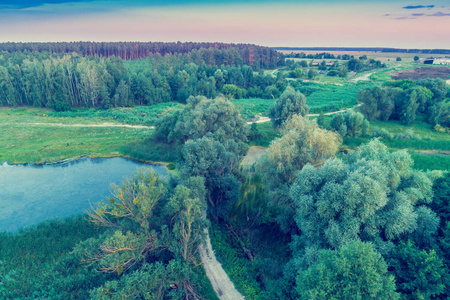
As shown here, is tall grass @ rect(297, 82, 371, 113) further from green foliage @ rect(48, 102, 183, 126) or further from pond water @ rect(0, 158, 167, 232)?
pond water @ rect(0, 158, 167, 232)

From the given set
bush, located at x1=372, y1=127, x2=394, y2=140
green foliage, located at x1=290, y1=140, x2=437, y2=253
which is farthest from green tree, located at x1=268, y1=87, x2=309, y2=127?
green foliage, located at x1=290, y1=140, x2=437, y2=253

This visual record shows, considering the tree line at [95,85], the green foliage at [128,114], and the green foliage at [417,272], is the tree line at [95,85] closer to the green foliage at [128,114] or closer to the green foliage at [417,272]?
the green foliage at [128,114]

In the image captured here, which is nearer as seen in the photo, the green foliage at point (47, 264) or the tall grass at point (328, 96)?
the green foliage at point (47, 264)

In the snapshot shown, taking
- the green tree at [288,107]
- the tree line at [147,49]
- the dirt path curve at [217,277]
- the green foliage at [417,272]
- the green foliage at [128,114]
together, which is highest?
the tree line at [147,49]

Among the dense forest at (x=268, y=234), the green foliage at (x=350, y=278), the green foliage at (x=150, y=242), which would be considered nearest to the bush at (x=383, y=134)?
the dense forest at (x=268, y=234)

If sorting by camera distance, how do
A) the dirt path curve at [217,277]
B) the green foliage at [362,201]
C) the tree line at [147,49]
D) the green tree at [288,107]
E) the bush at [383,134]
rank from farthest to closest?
the tree line at [147,49], the green tree at [288,107], the bush at [383,134], the dirt path curve at [217,277], the green foliage at [362,201]

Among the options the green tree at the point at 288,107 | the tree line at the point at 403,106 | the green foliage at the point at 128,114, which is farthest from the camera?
the green foliage at the point at 128,114

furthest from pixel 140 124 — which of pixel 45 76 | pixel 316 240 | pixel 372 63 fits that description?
pixel 372 63
